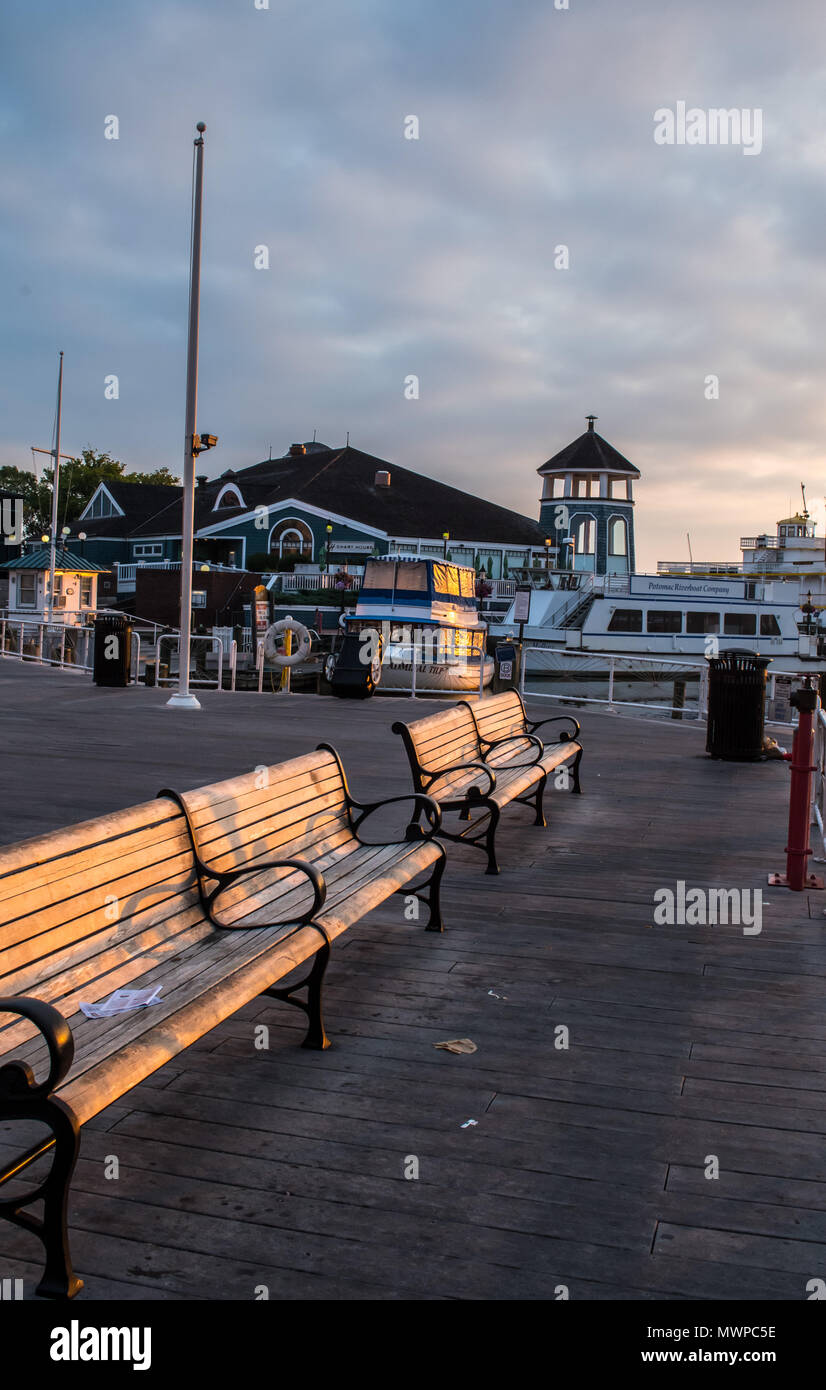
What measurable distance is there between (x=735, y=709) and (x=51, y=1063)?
1165 centimetres

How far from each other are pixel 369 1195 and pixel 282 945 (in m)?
1.16

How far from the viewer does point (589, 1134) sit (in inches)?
152

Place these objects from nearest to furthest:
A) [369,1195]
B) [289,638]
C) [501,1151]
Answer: [369,1195] < [501,1151] < [289,638]

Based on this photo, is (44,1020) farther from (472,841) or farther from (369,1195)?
(472,841)

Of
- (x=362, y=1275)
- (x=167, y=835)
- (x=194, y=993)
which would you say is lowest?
(x=362, y=1275)

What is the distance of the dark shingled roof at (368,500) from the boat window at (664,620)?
16916mm

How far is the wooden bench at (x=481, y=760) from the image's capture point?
746cm

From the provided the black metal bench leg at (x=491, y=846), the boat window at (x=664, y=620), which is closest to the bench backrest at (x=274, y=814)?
the black metal bench leg at (x=491, y=846)

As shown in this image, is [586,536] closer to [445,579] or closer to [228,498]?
[228,498]

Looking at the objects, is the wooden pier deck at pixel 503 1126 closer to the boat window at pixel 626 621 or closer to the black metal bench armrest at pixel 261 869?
the black metal bench armrest at pixel 261 869

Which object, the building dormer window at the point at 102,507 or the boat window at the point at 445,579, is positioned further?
the building dormer window at the point at 102,507

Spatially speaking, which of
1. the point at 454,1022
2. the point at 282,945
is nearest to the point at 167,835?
the point at 282,945

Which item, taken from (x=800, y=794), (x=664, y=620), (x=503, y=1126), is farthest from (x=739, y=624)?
(x=503, y=1126)

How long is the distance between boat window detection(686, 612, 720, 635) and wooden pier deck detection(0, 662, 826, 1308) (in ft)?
115
